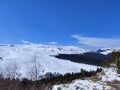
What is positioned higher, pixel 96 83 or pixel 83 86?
pixel 96 83

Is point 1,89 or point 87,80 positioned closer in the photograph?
point 87,80

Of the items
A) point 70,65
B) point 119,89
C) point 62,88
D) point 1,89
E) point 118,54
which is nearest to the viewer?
point 119,89

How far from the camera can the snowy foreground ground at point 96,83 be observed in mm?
21609

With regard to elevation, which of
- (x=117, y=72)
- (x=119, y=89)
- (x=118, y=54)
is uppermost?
(x=118, y=54)

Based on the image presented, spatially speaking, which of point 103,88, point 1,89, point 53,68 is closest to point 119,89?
point 103,88

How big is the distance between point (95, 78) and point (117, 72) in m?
2.08

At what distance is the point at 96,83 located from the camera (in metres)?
22.4

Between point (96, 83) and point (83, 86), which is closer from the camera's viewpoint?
point (83, 86)

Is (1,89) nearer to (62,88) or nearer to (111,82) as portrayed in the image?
(62,88)

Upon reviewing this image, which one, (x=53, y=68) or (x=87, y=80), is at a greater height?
(x=53, y=68)

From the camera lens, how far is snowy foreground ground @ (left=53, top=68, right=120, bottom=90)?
21.6 meters

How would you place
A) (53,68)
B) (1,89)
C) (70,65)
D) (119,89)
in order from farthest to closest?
(70,65), (53,68), (1,89), (119,89)

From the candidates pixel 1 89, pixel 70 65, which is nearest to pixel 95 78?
pixel 1 89

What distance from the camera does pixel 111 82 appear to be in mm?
22219
